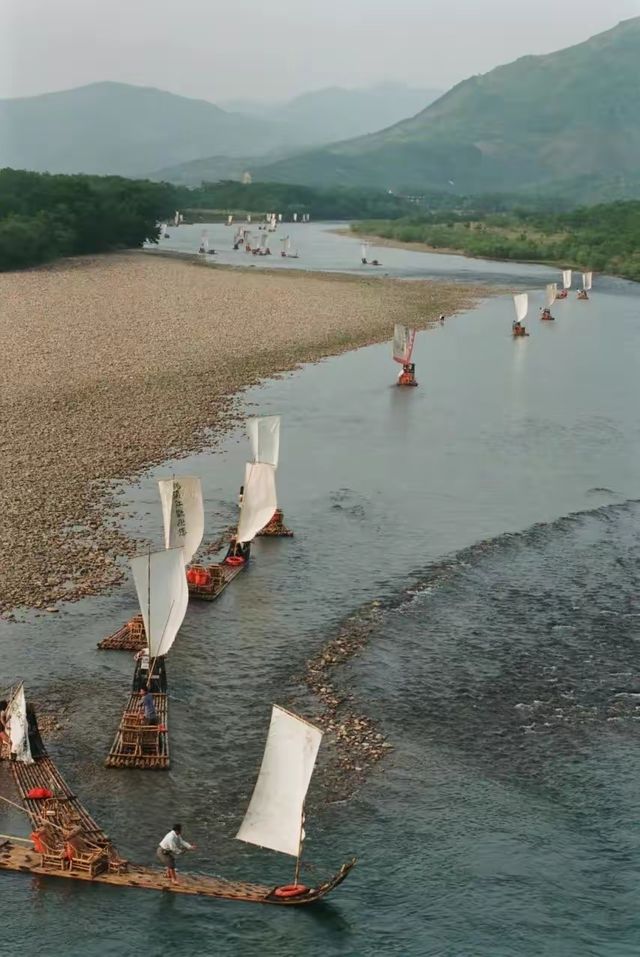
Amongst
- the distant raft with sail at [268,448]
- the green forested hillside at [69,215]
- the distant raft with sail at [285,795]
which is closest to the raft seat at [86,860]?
the distant raft with sail at [285,795]

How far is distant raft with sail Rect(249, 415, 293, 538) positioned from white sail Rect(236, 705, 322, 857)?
19994mm

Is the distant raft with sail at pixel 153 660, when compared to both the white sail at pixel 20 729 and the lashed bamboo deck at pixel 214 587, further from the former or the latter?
the lashed bamboo deck at pixel 214 587

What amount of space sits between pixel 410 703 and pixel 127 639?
8370 mm

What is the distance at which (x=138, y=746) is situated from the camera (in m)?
28.8

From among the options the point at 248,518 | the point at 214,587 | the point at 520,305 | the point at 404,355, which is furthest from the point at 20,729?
the point at 520,305

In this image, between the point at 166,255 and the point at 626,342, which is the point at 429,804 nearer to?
the point at 626,342

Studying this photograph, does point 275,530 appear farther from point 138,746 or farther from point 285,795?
point 285,795

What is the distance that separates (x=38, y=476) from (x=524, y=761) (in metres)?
25.8

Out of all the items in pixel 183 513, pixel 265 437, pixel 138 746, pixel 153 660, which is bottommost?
pixel 138 746

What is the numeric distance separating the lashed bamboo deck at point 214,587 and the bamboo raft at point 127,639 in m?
3.41

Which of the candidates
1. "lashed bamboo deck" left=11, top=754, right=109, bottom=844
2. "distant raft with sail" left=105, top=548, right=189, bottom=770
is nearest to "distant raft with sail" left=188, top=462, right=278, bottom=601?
"distant raft with sail" left=105, top=548, right=189, bottom=770

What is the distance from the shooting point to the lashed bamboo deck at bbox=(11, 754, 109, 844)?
25.7 meters

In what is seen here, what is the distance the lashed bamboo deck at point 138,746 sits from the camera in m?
28.5

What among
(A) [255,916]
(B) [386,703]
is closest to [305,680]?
(B) [386,703]
